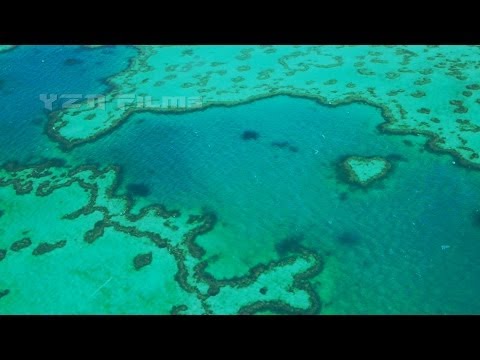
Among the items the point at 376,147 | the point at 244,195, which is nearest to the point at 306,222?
the point at 244,195

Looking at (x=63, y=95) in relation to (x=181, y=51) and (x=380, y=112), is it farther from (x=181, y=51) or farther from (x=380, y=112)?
(x=380, y=112)

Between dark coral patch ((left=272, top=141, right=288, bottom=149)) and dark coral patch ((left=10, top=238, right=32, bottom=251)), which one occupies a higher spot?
dark coral patch ((left=272, top=141, right=288, bottom=149))

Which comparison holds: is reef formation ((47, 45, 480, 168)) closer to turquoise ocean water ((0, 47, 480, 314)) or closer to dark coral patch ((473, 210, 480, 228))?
turquoise ocean water ((0, 47, 480, 314))

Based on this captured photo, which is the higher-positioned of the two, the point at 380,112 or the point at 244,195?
the point at 380,112

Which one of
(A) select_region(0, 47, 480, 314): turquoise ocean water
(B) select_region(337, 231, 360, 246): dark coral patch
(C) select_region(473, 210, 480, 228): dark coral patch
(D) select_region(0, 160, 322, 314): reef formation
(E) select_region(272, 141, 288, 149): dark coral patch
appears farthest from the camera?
(E) select_region(272, 141, 288, 149): dark coral patch

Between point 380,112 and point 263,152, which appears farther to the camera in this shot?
point 380,112

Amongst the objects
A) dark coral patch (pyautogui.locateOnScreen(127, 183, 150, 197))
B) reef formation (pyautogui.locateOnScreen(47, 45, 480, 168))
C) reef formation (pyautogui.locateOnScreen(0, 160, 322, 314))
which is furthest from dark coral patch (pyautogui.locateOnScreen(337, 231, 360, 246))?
dark coral patch (pyautogui.locateOnScreen(127, 183, 150, 197))
